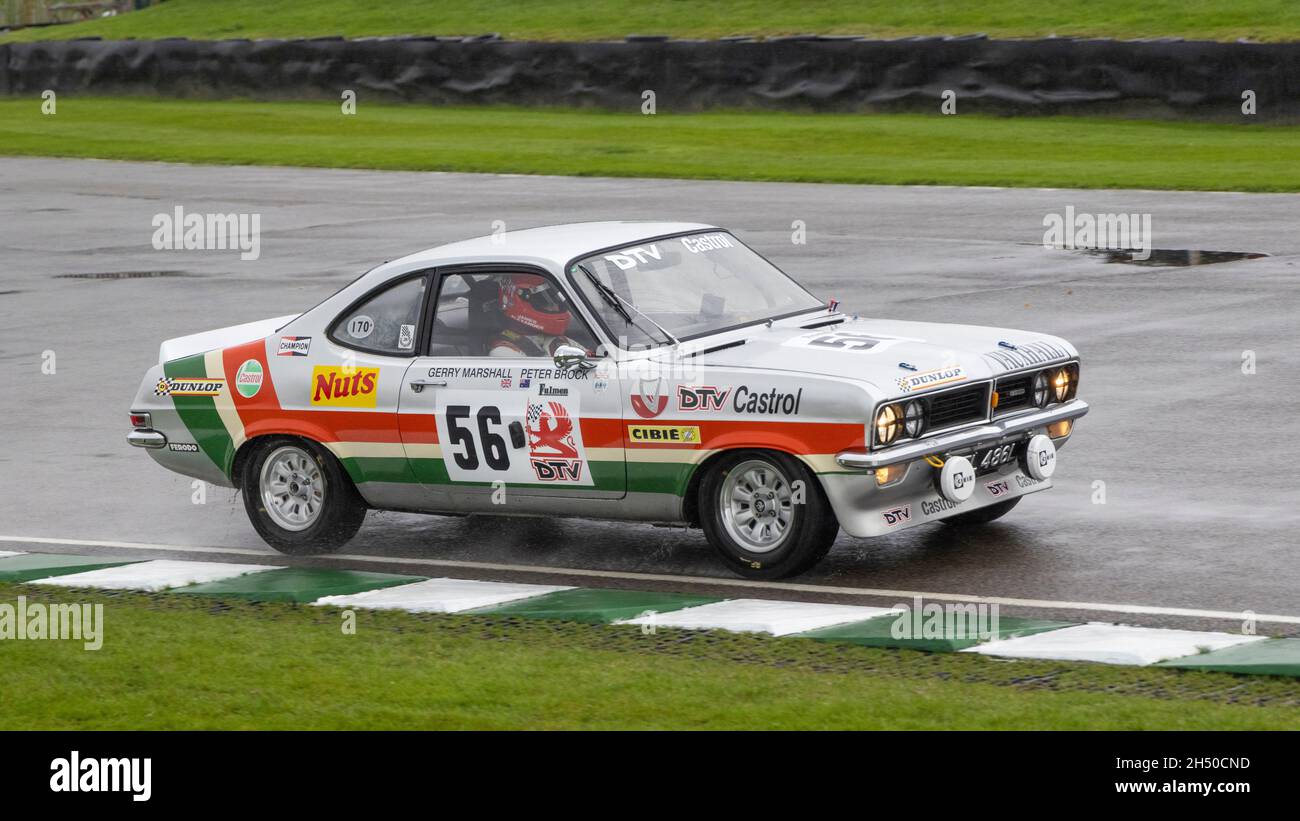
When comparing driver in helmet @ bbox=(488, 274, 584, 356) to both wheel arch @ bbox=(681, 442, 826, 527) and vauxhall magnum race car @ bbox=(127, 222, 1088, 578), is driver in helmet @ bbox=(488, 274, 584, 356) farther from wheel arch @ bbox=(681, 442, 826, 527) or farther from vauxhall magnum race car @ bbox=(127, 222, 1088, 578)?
wheel arch @ bbox=(681, 442, 826, 527)

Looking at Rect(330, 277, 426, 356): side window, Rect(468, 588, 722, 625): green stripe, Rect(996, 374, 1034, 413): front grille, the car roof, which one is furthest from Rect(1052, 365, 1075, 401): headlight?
Rect(330, 277, 426, 356): side window

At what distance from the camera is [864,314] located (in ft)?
55.7

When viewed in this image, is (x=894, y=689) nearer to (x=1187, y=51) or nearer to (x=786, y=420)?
(x=786, y=420)

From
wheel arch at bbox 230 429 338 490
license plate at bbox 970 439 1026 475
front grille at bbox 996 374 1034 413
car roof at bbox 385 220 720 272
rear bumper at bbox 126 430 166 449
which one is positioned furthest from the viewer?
rear bumper at bbox 126 430 166 449

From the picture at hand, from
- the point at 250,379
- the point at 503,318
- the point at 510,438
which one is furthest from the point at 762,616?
the point at 250,379

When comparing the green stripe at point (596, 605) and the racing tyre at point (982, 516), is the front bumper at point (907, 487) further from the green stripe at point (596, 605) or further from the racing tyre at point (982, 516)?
the green stripe at point (596, 605)

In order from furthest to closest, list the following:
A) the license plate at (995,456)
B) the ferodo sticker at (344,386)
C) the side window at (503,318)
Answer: the ferodo sticker at (344,386)
the side window at (503,318)
the license plate at (995,456)

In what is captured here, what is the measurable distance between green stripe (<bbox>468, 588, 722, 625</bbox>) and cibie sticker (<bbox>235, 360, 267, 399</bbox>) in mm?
2158

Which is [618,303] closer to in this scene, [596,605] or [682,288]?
[682,288]

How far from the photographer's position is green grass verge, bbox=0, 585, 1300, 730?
7.03 meters

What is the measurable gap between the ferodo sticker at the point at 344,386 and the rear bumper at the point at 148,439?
1024 mm

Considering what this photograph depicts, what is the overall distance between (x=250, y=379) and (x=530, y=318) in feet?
5.27

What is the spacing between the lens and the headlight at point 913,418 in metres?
8.97
